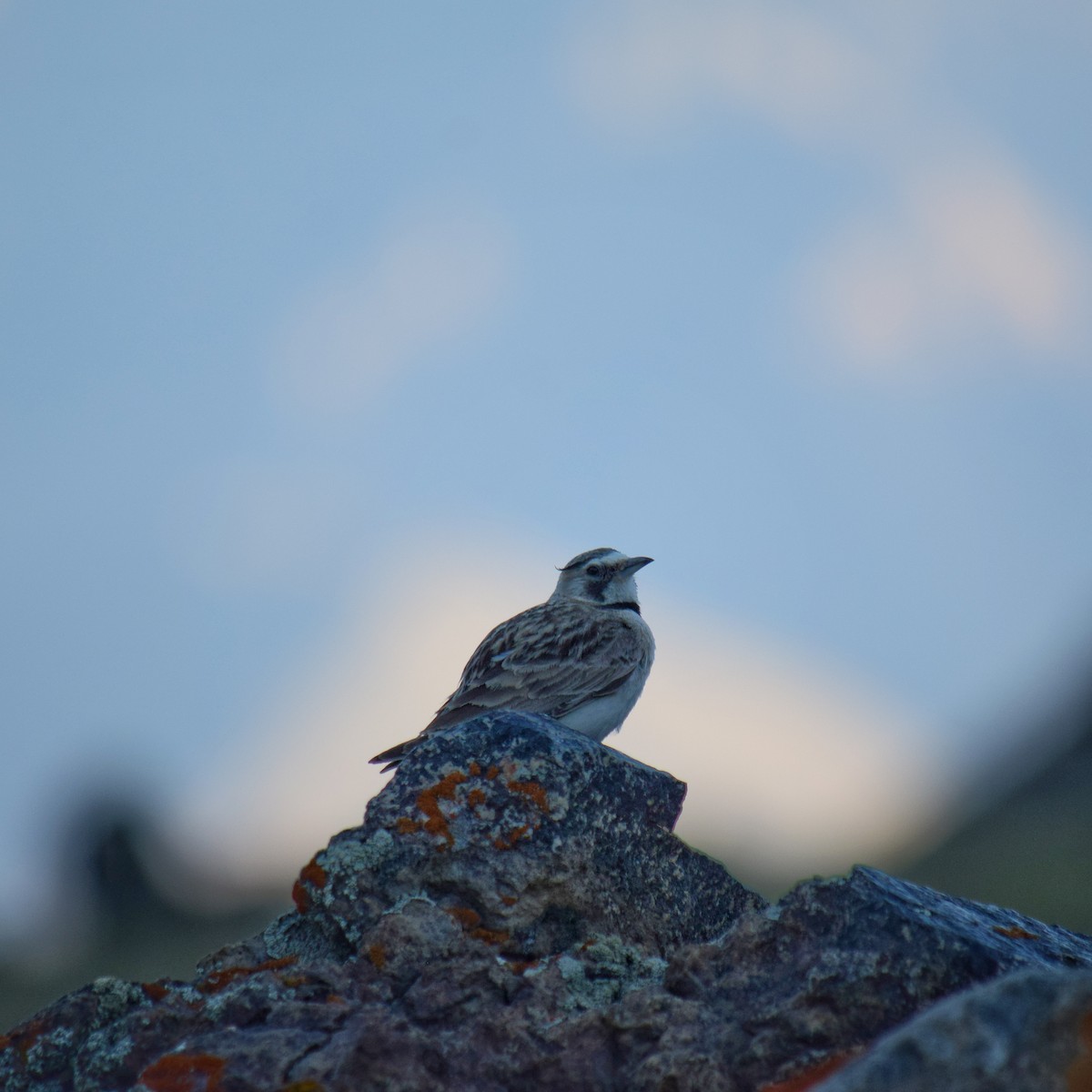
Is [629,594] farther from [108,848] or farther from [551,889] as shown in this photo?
[108,848]

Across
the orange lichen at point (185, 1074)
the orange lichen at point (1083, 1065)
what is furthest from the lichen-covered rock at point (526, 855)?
the orange lichen at point (1083, 1065)

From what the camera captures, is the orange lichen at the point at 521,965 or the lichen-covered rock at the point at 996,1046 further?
the orange lichen at the point at 521,965

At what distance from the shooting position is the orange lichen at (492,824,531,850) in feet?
17.5

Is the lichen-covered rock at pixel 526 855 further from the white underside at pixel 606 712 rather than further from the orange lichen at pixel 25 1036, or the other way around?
the white underside at pixel 606 712

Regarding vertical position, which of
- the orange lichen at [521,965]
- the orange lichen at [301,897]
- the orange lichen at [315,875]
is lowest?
the orange lichen at [301,897]

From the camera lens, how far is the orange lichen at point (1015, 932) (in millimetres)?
4793

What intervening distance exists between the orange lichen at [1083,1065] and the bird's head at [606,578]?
33.6 feet

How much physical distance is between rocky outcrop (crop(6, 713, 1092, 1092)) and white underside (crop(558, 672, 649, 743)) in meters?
5.39

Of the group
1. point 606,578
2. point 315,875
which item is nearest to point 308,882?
point 315,875

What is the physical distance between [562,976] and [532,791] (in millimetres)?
866

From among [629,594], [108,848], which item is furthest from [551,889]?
[108,848]

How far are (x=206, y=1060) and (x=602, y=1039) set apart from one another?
3.84 feet

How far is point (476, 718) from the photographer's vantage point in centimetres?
588

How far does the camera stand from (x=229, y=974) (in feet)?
15.9
